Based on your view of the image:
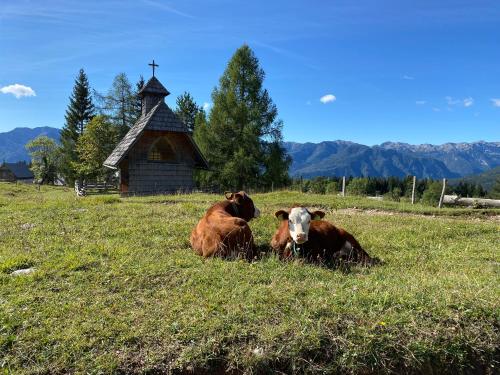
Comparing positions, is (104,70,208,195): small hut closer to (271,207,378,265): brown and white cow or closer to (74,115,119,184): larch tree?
(271,207,378,265): brown and white cow

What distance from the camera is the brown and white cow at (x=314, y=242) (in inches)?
284

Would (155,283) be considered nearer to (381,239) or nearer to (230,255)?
(230,255)

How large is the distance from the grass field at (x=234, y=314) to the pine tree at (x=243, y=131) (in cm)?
2979

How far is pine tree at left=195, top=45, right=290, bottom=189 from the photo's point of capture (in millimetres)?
36594

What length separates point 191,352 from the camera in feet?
13.3

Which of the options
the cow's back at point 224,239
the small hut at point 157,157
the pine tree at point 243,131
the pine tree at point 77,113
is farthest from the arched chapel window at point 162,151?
the pine tree at point 77,113

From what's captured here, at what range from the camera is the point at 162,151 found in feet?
87.2

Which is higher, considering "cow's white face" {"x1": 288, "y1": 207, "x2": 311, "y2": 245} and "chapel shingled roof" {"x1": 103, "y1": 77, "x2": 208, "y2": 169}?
"chapel shingled roof" {"x1": 103, "y1": 77, "x2": 208, "y2": 169}

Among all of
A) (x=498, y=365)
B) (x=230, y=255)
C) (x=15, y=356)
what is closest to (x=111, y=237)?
(x=230, y=255)

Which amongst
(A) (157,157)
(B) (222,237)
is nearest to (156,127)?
(A) (157,157)

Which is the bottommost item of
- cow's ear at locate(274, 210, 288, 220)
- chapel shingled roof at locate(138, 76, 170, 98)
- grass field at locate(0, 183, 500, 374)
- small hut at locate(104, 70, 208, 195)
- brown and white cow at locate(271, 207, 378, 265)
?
grass field at locate(0, 183, 500, 374)

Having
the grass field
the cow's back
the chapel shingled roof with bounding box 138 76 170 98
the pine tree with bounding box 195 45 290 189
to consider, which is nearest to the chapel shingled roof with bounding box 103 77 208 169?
the chapel shingled roof with bounding box 138 76 170 98

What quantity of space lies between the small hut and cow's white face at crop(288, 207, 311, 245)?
60.6 ft

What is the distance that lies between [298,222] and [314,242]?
611mm
